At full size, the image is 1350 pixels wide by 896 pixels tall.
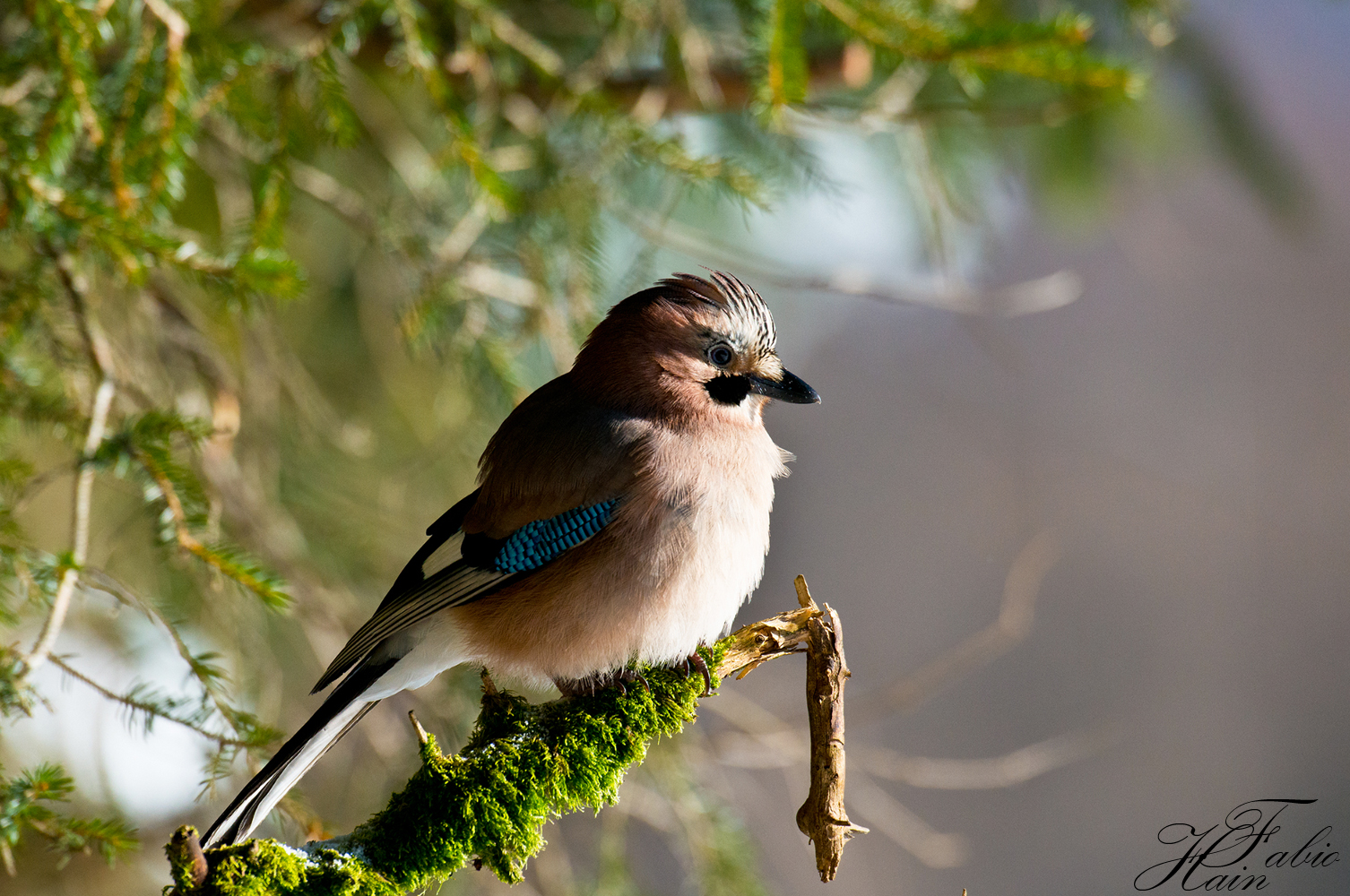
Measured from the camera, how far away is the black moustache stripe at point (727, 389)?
88.9 inches

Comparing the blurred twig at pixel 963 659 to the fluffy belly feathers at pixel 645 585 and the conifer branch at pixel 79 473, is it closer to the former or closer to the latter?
the fluffy belly feathers at pixel 645 585

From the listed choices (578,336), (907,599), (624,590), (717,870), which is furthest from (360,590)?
(907,599)

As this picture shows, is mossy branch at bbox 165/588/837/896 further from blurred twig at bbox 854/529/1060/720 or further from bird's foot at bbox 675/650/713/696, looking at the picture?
blurred twig at bbox 854/529/1060/720

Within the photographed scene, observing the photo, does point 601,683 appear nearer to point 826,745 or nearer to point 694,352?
point 826,745

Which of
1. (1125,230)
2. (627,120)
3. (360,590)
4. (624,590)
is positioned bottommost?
(624,590)

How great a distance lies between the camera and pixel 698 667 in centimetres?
200

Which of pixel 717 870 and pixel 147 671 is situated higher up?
pixel 147 671

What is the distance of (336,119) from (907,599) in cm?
370

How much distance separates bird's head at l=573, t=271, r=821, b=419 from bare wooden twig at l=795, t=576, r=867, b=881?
0.57 meters

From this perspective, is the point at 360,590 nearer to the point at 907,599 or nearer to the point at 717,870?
the point at 717,870

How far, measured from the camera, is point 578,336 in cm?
282

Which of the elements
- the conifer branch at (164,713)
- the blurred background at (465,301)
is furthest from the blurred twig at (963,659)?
the conifer branch at (164,713)

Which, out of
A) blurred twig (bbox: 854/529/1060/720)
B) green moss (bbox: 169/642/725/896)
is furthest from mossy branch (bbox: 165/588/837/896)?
blurred twig (bbox: 854/529/1060/720)

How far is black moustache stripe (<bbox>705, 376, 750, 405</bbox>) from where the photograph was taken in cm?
226
